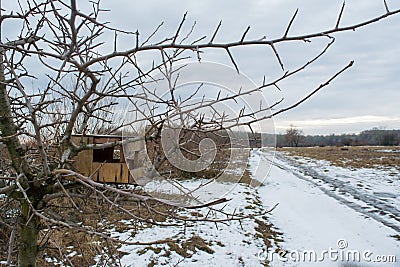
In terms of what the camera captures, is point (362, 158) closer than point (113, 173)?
No

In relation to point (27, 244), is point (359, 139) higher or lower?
higher

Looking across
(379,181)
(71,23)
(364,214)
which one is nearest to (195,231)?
(364,214)

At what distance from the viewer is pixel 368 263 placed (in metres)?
4.37

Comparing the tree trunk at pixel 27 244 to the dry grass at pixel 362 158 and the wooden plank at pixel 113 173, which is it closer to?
the wooden plank at pixel 113 173

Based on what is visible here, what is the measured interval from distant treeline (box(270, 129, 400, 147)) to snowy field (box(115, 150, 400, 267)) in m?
51.2

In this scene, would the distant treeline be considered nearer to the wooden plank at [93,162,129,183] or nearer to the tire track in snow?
the tire track in snow

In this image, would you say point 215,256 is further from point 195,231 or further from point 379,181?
point 379,181

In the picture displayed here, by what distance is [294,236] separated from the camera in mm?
5480

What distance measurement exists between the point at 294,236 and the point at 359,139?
6660 cm

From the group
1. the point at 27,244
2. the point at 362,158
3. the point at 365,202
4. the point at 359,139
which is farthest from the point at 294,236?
the point at 359,139

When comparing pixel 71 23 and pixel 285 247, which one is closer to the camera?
pixel 71 23

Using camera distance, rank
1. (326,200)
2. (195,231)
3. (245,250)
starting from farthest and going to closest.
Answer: (326,200)
(195,231)
(245,250)

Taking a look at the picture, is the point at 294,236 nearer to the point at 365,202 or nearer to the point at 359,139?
the point at 365,202

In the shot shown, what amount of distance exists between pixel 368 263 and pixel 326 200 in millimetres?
4237
